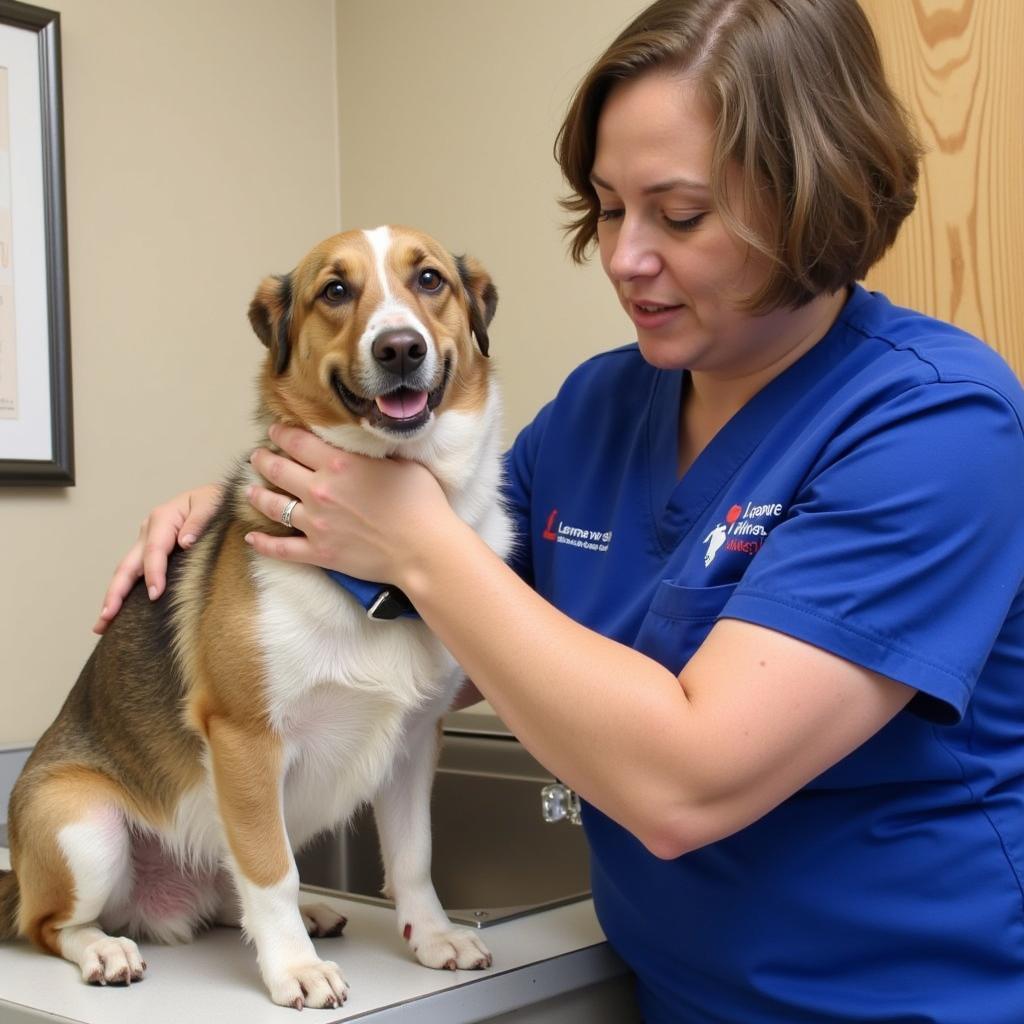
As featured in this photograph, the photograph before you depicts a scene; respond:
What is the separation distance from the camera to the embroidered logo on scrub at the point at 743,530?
1.03 meters

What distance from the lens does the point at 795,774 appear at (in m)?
0.92

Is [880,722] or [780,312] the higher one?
[780,312]

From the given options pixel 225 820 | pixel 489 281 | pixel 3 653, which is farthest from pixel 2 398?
pixel 225 820

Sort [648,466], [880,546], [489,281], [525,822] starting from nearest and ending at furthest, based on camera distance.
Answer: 1. [880,546]
2. [648,466]
3. [489,281]
4. [525,822]

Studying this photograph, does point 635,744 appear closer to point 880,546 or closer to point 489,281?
point 880,546

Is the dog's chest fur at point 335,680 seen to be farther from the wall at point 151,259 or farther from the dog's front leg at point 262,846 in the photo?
the wall at point 151,259

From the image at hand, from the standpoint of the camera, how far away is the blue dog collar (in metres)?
1.14

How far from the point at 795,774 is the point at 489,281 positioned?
0.74 metres

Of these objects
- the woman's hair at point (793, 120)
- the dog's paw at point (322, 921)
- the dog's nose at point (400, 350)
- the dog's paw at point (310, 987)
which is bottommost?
the dog's paw at point (322, 921)

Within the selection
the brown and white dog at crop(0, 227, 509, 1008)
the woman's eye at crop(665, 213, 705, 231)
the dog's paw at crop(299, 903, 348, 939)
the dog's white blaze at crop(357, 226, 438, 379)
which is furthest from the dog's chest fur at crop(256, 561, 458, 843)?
the woman's eye at crop(665, 213, 705, 231)

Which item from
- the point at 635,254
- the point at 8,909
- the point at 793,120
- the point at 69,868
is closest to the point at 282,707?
the point at 69,868

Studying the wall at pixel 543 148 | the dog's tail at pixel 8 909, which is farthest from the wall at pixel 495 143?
the dog's tail at pixel 8 909

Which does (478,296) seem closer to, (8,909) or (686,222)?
(686,222)

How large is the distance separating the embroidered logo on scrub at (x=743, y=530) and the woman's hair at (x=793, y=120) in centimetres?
19
